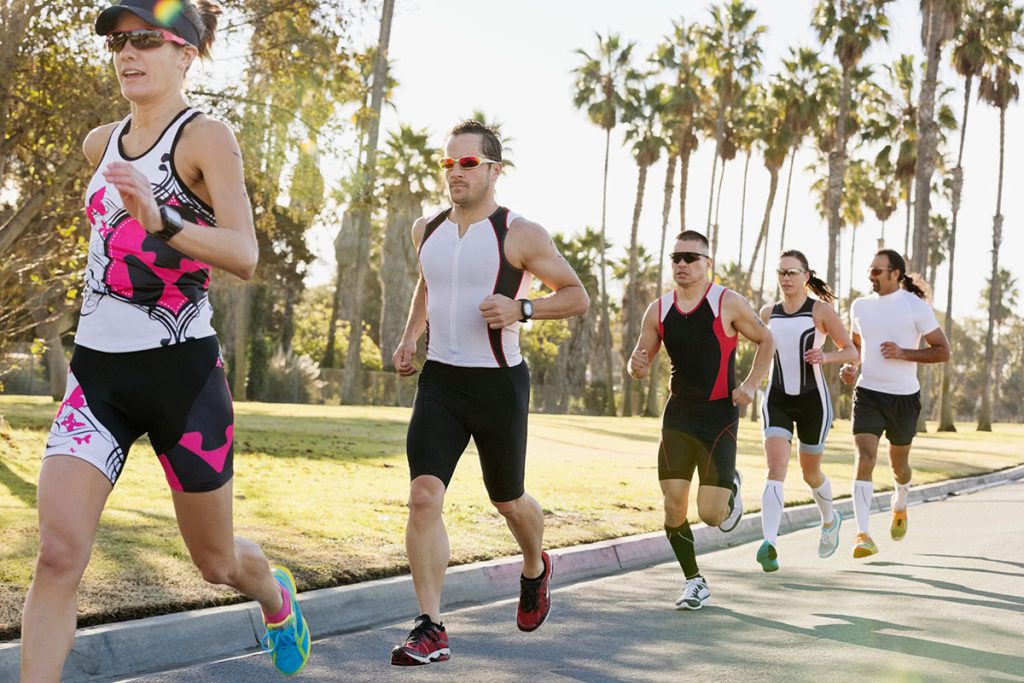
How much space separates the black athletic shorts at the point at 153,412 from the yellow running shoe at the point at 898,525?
7917mm

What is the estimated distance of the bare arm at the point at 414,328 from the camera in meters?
5.98

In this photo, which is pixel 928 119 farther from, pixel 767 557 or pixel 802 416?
pixel 767 557

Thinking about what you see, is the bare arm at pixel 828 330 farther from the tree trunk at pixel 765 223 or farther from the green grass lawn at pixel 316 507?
the tree trunk at pixel 765 223

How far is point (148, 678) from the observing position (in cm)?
549

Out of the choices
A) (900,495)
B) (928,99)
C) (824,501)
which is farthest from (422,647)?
(928,99)

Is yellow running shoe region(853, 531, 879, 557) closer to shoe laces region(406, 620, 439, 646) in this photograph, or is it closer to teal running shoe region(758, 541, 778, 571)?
teal running shoe region(758, 541, 778, 571)

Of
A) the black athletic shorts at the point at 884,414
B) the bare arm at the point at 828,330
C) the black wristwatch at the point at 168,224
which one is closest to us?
the black wristwatch at the point at 168,224

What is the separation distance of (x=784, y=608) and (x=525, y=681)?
8.60ft

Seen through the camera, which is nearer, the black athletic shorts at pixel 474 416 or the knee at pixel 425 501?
the knee at pixel 425 501

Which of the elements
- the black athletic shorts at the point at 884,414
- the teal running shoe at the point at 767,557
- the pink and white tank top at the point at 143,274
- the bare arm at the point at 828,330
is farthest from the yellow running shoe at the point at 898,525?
the pink and white tank top at the point at 143,274

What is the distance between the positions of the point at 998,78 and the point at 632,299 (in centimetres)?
1924

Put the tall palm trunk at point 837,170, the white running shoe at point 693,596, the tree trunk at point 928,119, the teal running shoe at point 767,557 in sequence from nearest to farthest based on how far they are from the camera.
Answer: the white running shoe at point 693,596
the teal running shoe at point 767,557
the tree trunk at point 928,119
the tall palm trunk at point 837,170

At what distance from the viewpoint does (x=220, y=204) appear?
404cm

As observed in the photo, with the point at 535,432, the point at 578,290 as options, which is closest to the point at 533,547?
the point at 578,290
